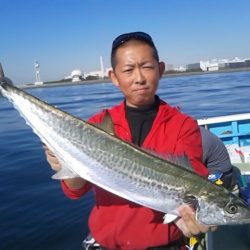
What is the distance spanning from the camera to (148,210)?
2963mm

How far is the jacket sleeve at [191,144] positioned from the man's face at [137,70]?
1.33ft

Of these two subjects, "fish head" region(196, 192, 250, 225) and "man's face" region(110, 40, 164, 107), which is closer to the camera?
"fish head" region(196, 192, 250, 225)

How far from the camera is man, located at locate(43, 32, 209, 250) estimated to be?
2.92 metres

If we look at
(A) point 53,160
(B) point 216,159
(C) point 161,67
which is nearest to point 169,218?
(A) point 53,160

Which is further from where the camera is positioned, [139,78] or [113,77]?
[113,77]

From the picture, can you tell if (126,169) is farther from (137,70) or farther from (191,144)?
(137,70)

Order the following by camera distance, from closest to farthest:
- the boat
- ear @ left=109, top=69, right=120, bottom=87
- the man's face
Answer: the man's face < ear @ left=109, top=69, right=120, bottom=87 < the boat

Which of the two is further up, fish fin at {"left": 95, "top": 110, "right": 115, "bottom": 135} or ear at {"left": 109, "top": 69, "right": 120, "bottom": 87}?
ear at {"left": 109, "top": 69, "right": 120, "bottom": 87}

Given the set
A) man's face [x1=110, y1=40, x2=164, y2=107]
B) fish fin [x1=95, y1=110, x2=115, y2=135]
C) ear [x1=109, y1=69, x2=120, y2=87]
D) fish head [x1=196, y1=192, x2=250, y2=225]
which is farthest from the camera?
ear [x1=109, y1=69, x2=120, y2=87]

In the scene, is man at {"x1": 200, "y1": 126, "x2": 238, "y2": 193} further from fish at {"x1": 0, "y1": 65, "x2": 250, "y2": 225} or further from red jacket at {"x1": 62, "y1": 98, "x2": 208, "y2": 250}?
fish at {"x1": 0, "y1": 65, "x2": 250, "y2": 225}

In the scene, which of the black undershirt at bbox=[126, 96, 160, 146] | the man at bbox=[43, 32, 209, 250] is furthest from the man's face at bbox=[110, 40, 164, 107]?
the black undershirt at bbox=[126, 96, 160, 146]

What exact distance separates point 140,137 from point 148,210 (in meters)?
0.62

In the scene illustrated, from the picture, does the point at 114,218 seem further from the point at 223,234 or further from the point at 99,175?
the point at 223,234

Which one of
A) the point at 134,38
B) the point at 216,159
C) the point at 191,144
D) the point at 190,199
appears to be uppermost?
the point at 134,38
